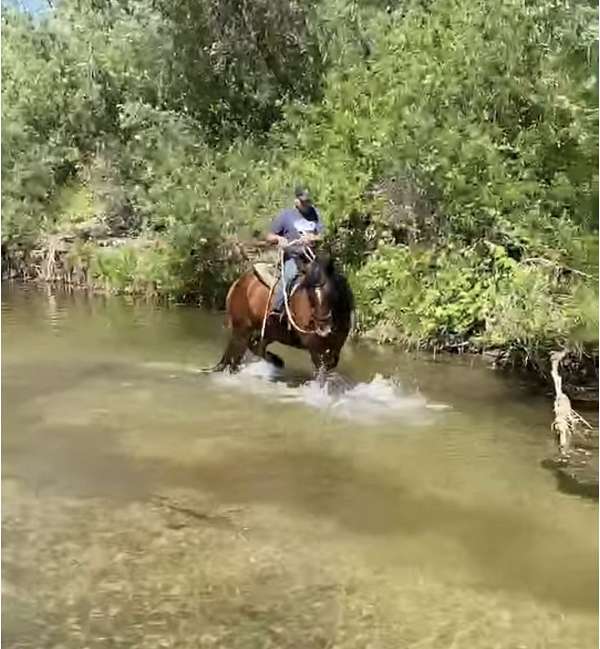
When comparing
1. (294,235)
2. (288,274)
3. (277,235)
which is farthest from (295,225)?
(288,274)

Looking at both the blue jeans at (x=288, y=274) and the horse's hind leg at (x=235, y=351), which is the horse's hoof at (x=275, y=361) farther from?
the blue jeans at (x=288, y=274)

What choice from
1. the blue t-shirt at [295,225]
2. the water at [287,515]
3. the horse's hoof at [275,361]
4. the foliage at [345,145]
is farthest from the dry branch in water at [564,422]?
the horse's hoof at [275,361]

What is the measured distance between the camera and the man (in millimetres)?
→ 10859

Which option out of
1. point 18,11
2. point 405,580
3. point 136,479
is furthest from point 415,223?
point 18,11

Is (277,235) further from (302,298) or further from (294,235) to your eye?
(302,298)

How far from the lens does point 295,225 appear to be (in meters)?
11.0

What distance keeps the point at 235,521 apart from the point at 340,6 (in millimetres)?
13281

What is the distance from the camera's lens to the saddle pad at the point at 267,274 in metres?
11.4

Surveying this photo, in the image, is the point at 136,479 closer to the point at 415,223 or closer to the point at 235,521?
the point at 235,521

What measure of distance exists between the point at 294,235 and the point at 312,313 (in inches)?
37.9

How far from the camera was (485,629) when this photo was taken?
5328 mm

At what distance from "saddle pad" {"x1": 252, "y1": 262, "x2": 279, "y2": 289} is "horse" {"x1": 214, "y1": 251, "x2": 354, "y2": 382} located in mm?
27

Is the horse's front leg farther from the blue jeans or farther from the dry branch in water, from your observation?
the dry branch in water

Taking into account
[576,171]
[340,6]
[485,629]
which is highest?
[340,6]
